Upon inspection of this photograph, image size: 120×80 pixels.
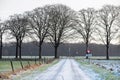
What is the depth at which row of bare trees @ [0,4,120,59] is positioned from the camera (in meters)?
102

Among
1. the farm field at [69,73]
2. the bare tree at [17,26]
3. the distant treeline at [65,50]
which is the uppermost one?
the bare tree at [17,26]

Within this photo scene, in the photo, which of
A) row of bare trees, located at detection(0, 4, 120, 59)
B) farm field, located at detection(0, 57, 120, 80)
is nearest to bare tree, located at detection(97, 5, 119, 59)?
row of bare trees, located at detection(0, 4, 120, 59)

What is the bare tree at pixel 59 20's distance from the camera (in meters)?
102

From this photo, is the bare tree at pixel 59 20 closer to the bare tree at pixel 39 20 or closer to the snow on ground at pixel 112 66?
the bare tree at pixel 39 20

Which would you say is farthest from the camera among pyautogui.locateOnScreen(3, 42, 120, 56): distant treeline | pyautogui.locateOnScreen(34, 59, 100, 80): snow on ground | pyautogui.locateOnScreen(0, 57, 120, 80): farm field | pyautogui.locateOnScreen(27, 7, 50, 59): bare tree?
pyautogui.locateOnScreen(3, 42, 120, 56): distant treeline

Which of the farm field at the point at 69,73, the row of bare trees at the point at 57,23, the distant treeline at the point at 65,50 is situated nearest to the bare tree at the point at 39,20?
the row of bare trees at the point at 57,23

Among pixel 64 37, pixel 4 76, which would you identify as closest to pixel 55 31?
pixel 64 37

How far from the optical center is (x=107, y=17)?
10375cm

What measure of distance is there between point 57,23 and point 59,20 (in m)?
1.10

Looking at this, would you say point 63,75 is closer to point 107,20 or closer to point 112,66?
point 112,66

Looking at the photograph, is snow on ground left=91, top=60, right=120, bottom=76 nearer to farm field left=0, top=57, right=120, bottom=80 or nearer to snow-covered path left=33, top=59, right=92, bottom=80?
farm field left=0, top=57, right=120, bottom=80

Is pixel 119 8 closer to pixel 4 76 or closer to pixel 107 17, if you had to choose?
pixel 107 17

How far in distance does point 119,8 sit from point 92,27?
11.1 metres

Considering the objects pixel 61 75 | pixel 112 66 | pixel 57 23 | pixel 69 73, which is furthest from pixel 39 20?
pixel 61 75
